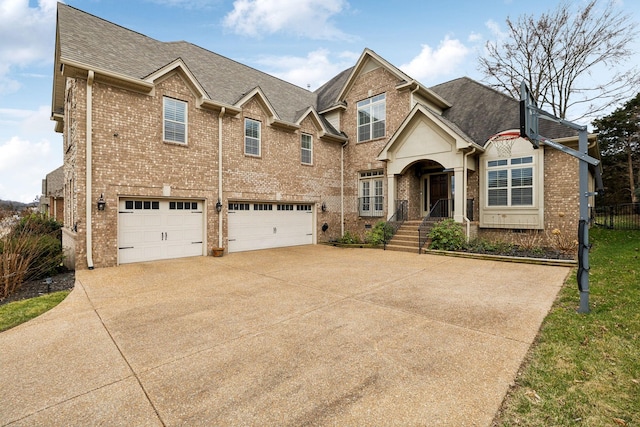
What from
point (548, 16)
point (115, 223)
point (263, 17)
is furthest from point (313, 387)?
point (548, 16)

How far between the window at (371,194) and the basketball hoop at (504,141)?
514 centimetres

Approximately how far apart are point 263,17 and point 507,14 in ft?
56.6

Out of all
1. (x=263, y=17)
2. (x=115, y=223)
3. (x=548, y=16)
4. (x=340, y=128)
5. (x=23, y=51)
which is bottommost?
(x=115, y=223)

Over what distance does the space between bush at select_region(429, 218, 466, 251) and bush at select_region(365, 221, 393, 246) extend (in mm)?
1892

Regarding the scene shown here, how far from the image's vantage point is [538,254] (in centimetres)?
980

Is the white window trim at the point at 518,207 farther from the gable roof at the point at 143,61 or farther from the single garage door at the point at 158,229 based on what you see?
the single garage door at the point at 158,229

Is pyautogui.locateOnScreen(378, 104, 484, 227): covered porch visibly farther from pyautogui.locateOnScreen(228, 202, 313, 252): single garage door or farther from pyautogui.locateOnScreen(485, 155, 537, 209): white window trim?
pyautogui.locateOnScreen(228, 202, 313, 252): single garage door

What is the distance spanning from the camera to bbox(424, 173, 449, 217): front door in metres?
14.3

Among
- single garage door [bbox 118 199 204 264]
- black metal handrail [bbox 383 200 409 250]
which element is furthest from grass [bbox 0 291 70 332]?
black metal handrail [bbox 383 200 409 250]

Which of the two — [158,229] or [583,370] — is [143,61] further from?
[583,370]

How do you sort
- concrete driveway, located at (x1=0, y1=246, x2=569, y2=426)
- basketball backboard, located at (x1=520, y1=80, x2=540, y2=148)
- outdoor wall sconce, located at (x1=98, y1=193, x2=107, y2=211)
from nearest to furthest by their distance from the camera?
concrete driveway, located at (x1=0, y1=246, x2=569, y2=426), basketball backboard, located at (x1=520, y1=80, x2=540, y2=148), outdoor wall sconce, located at (x1=98, y1=193, x2=107, y2=211)

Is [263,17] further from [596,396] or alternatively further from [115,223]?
[596,396]

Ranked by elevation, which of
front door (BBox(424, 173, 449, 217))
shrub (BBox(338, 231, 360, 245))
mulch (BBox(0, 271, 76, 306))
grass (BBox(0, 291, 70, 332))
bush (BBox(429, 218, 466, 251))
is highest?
front door (BBox(424, 173, 449, 217))

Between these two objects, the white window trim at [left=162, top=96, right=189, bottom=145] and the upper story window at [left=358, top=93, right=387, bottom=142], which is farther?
the upper story window at [left=358, top=93, right=387, bottom=142]
